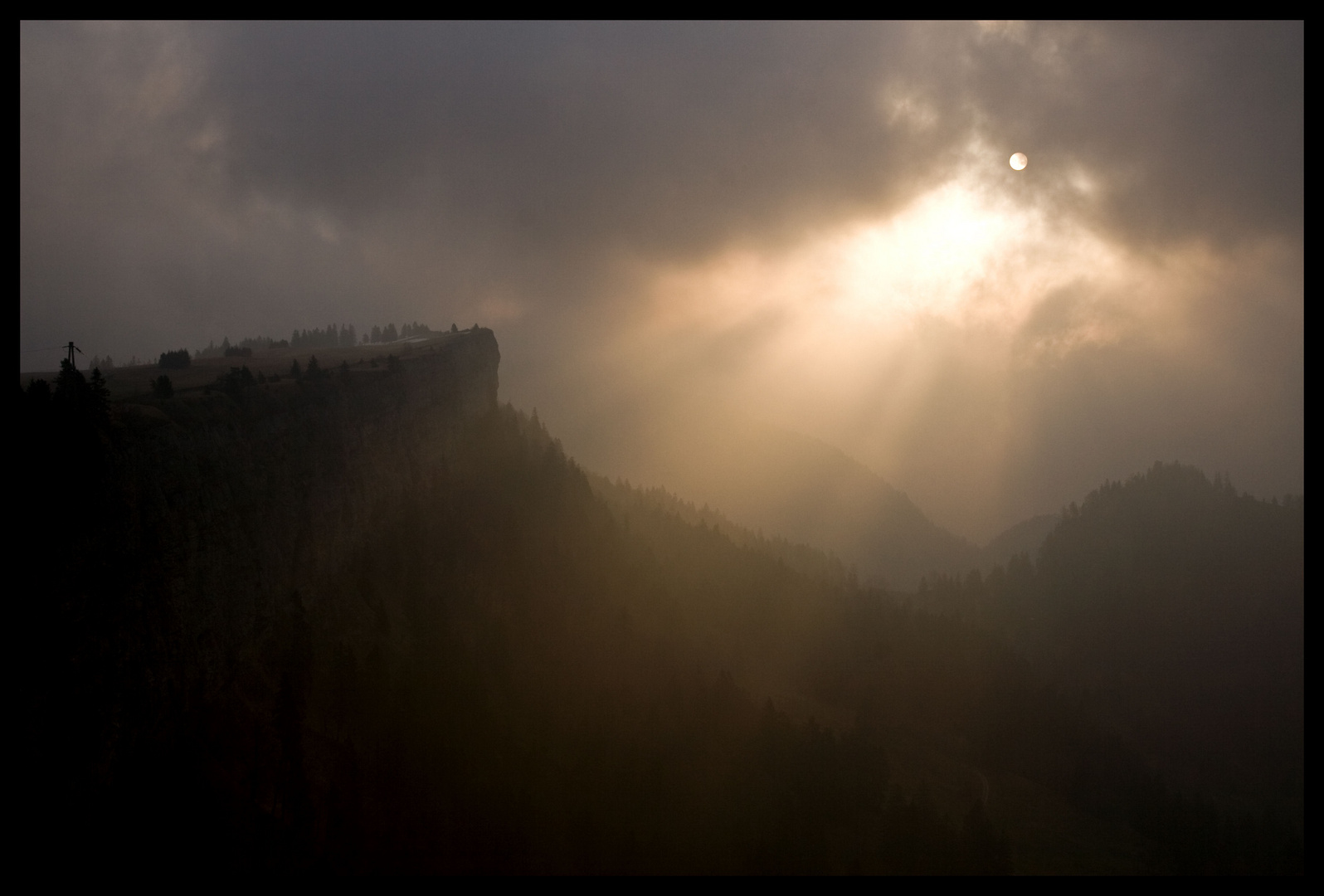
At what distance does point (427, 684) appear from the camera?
151 feet

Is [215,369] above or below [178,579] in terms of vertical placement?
above

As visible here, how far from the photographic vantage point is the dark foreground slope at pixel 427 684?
78.8 ft

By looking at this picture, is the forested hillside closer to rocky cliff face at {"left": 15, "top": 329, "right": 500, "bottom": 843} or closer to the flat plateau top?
rocky cliff face at {"left": 15, "top": 329, "right": 500, "bottom": 843}

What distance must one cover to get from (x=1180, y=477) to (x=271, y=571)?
623ft

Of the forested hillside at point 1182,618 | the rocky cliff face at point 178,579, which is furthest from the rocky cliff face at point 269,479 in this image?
the forested hillside at point 1182,618

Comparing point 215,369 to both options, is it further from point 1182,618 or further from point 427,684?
point 1182,618

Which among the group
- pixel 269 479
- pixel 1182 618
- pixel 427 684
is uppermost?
pixel 1182 618

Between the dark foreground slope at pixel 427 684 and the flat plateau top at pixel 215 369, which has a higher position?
the flat plateau top at pixel 215 369

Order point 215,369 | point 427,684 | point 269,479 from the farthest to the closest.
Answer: point 215,369 → point 427,684 → point 269,479

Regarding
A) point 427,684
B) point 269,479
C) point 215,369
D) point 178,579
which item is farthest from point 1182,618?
point 215,369

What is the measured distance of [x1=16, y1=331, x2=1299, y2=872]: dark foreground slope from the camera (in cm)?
2403

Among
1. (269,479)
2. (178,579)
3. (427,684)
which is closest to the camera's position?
(178,579)

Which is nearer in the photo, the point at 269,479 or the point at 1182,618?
the point at 269,479

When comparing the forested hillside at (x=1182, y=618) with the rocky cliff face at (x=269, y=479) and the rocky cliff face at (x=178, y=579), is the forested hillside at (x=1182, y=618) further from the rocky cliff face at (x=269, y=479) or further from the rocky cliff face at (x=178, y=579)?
the rocky cliff face at (x=178, y=579)
